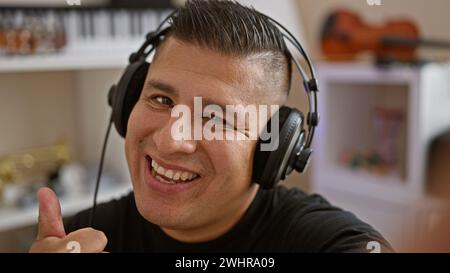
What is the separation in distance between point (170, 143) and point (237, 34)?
0.15m

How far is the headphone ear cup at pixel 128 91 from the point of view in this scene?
0.68 meters

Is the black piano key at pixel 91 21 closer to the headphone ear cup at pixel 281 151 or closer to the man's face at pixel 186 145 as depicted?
the man's face at pixel 186 145

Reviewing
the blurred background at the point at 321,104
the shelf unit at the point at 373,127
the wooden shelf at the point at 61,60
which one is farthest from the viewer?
the wooden shelf at the point at 61,60

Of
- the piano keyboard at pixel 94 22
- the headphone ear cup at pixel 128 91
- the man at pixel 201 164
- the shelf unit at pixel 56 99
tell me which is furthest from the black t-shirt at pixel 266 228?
the piano keyboard at pixel 94 22

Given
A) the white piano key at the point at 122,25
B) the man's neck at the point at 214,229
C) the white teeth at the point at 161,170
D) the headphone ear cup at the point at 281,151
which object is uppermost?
the white piano key at the point at 122,25

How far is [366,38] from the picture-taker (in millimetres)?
1460

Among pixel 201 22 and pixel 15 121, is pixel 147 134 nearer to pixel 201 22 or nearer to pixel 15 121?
pixel 201 22

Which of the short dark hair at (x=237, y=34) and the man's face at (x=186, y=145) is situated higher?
the short dark hair at (x=237, y=34)

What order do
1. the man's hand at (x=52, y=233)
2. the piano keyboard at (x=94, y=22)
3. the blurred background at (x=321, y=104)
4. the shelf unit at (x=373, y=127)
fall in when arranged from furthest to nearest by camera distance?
the piano keyboard at (x=94, y=22) < the shelf unit at (x=373, y=127) < the blurred background at (x=321, y=104) < the man's hand at (x=52, y=233)

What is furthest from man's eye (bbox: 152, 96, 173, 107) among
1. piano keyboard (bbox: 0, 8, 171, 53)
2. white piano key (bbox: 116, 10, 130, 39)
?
white piano key (bbox: 116, 10, 130, 39)

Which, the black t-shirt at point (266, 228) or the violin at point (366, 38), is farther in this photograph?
the violin at point (366, 38)

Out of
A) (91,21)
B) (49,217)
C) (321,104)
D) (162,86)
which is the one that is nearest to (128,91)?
(162,86)

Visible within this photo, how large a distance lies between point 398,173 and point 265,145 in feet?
1.91

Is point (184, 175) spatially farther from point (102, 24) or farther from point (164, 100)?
point (102, 24)
